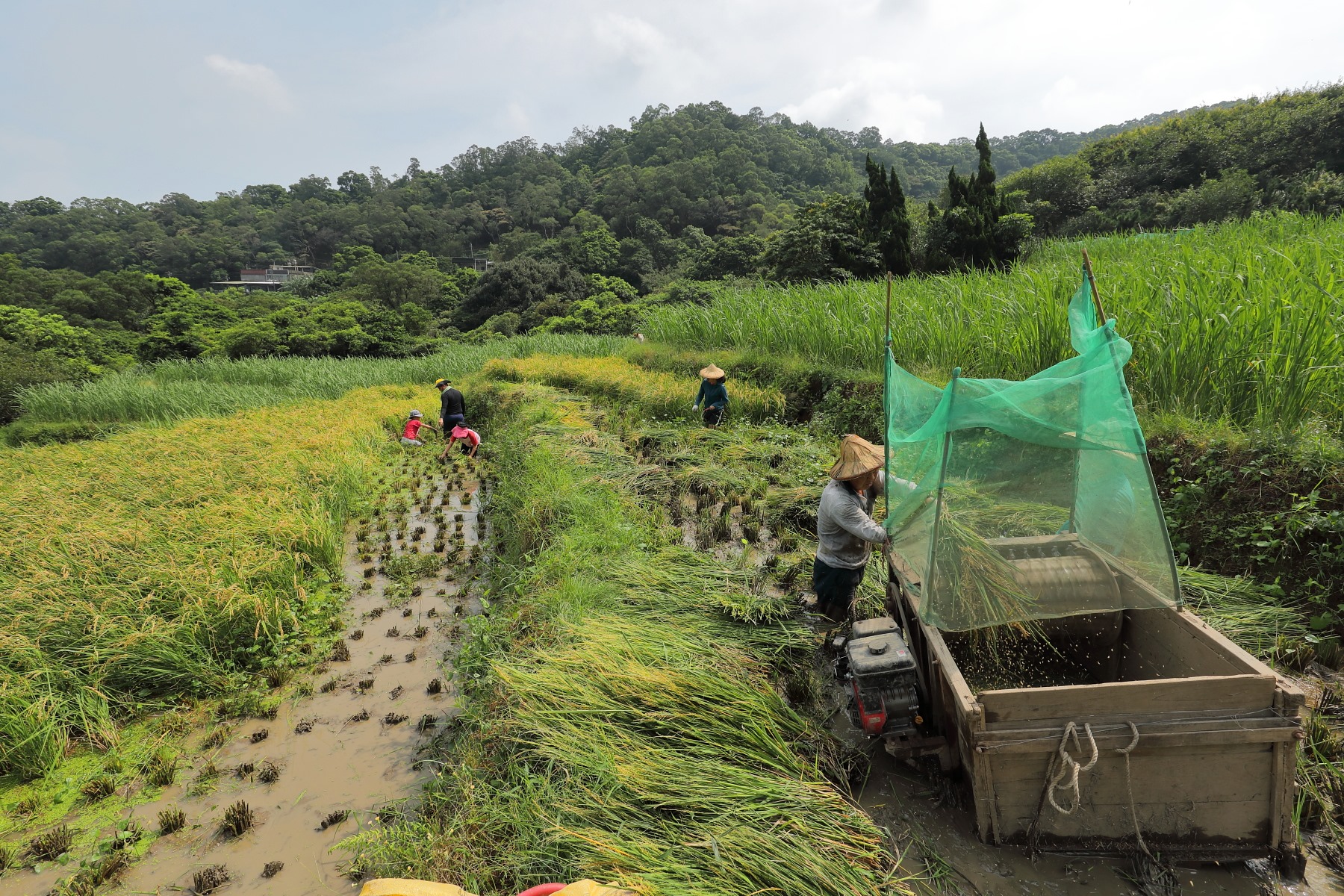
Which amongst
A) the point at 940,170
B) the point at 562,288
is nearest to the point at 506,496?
the point at 562,288

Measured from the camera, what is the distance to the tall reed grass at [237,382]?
43.2 ft

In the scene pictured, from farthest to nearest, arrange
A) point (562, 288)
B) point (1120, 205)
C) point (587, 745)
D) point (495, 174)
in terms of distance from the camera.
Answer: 1. point (495, 174)
2. point (562, 288)
3. point (1120, 205)
4. point (587, 745)

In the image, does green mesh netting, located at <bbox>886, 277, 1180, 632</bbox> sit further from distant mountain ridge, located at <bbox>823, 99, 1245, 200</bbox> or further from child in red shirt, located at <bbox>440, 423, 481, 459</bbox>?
distant mountain ridge, located at <bbox>823, 99, 1245, 200</bbox>

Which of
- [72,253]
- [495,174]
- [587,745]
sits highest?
[495,174]

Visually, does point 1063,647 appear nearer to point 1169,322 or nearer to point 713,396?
point 1169,322

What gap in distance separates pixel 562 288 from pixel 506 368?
18.9 metres

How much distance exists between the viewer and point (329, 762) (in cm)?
329

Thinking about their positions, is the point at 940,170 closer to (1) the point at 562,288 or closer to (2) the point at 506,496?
(1) the point at 562,288

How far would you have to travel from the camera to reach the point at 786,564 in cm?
413

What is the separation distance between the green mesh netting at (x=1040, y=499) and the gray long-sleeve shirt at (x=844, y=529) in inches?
7.8

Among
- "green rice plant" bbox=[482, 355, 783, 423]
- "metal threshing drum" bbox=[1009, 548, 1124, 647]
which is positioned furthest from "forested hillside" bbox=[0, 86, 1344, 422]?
"metal threshing drum" bbox=[1009, 548, 1124, 647]

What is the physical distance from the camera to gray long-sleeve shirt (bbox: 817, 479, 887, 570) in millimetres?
3082

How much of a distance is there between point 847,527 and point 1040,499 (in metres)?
0.92

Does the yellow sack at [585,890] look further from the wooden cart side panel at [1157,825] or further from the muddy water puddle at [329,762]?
the muddy water puddle at [329,762]
